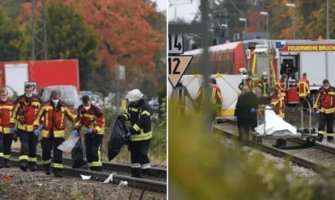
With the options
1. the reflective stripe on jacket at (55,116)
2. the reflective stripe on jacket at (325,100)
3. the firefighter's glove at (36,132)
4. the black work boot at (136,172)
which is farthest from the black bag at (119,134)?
the reflective stripe on jacket at (325,100)

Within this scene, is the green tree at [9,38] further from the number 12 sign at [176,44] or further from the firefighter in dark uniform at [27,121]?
the number 12 sign at [176,44]

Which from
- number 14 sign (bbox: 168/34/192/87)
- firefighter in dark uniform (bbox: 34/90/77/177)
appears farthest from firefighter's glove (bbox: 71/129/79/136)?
number 14 sign (bbox: 168/34/192/87)

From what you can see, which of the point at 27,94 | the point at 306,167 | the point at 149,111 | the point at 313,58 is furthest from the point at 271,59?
the point at 27,94

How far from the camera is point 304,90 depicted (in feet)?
29.0

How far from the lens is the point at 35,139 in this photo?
1811cm

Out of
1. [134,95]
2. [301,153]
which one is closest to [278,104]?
[301,153]

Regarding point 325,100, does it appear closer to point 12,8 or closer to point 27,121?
point 27,121

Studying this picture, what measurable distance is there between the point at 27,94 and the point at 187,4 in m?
11.0

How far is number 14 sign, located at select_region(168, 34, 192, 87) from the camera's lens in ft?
26.8

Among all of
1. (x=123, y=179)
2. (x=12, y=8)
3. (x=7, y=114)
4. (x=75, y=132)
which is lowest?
(x=123, y=179)

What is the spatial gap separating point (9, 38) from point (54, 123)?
153 feet

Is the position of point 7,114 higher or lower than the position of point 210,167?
lower

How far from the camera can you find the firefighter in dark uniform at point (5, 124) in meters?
18.5

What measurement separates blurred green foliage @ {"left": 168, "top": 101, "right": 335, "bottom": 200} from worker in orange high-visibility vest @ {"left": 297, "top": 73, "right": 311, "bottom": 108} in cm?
322
